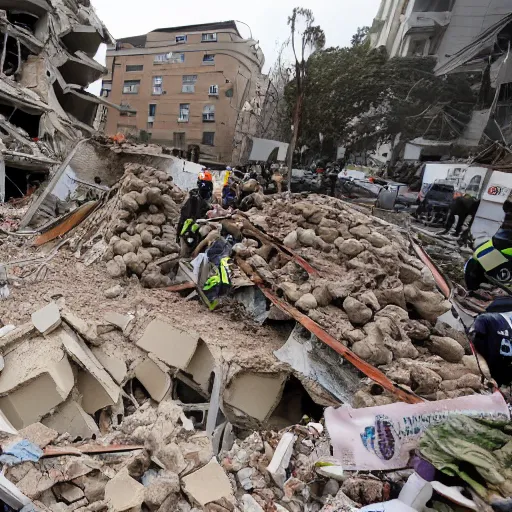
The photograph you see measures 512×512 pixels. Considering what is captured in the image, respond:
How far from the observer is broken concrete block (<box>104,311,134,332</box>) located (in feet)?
12.1

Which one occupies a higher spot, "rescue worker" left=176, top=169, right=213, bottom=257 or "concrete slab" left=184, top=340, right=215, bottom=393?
"rescue worker" left=176, top=169, right=213, bottom=257

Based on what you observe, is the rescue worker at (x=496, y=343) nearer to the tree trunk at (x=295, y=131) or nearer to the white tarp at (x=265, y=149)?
the tree trunk at (x=295, y=131)

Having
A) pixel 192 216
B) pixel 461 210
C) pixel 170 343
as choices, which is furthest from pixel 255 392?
pixel 461 210

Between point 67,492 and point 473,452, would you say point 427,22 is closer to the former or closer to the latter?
point 473,452

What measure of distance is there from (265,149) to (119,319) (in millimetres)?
8293

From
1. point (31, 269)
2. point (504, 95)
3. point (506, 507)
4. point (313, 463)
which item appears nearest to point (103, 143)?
point (31, 269)

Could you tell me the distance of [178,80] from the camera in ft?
43.5

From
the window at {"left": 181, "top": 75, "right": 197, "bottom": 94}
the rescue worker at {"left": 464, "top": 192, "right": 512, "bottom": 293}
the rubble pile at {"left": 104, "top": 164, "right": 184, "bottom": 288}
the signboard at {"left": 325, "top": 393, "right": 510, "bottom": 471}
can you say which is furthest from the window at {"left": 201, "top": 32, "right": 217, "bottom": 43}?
the signboard at {"left": 325, "top": 393, "right": 510, "bottom": 471}

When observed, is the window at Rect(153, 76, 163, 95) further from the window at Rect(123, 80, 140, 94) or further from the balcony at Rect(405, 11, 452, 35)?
the balcony at Rect(405, 11, 452, 35)

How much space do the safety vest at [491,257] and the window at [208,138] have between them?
10.4m

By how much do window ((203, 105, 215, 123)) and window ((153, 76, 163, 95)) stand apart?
6.29ft

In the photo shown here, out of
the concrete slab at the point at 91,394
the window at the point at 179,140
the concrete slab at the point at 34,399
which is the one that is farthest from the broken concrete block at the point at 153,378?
the window at the point at 179,140

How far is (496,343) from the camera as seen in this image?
2584mm

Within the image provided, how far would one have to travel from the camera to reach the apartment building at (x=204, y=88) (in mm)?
12797
